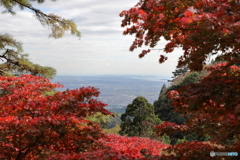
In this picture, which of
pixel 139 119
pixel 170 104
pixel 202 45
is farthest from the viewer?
pixel 139 119

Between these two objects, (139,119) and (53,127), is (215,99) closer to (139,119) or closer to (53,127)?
(53,127)

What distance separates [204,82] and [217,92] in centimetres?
24

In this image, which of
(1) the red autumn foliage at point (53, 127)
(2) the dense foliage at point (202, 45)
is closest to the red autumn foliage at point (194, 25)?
(2) the dense foliage at point (202, 45)

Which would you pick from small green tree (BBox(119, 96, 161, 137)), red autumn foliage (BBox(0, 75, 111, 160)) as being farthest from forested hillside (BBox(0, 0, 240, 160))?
small green tree (BBox(119, 96, 161, 137))

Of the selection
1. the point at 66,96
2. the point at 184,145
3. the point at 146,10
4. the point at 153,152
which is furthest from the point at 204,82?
the point at 153,152

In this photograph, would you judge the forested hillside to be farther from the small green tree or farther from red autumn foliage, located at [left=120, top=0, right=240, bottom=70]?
the small green tree

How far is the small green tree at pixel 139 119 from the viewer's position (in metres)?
17.1

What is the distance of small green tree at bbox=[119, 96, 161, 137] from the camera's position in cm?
1708

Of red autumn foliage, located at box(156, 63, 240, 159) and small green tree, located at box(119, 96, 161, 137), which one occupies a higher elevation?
red autumn foliage, located at box(156, 63, 240, 159)

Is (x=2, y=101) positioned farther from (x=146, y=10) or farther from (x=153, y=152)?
(x=153, y=152)

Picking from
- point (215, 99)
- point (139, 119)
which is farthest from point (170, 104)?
point (139, 119)

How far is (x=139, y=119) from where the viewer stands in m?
17.3

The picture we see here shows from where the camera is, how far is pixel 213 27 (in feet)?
8.07

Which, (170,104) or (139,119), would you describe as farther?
(139,119)
